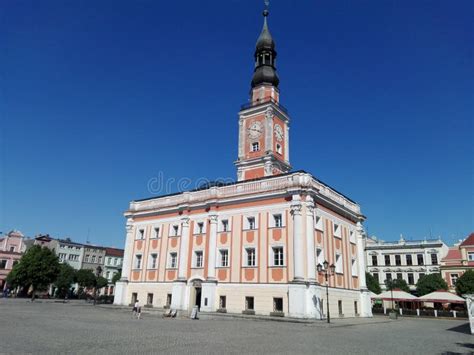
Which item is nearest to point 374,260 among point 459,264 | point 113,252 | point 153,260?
point 459,264

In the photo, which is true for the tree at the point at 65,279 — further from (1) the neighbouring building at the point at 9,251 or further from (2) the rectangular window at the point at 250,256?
(2) the rectangular window at the point at 250,256

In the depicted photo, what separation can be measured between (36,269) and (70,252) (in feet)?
86.6

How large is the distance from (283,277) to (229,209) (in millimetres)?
8785

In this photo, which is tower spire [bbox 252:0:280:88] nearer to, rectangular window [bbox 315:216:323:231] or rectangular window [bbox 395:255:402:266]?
rectangular window [bbox 315:216:323:231]

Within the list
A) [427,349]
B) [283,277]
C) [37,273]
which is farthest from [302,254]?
[37,273]

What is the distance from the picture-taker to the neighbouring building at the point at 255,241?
29.7 meters

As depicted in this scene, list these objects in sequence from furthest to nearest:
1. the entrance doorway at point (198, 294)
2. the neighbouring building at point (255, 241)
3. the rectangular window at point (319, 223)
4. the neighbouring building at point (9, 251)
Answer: the neighbouring building at point (9, 251), the entrance doorway at point (198, 294), the rectangular window at point (319, 223), the neighbouring building at point (255, 241)

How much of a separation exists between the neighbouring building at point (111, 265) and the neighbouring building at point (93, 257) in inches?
60.0

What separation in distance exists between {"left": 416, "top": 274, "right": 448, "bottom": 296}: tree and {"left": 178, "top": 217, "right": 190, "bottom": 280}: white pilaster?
4227 cm

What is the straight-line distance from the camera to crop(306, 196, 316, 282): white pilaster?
28609 millimetres

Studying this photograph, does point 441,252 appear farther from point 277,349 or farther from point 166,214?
point 277,349

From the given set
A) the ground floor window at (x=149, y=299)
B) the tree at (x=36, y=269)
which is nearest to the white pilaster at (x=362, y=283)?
the ground floor window at (x=149, y=299)

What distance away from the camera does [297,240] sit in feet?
96.0

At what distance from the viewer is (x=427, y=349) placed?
13555 millimetres
